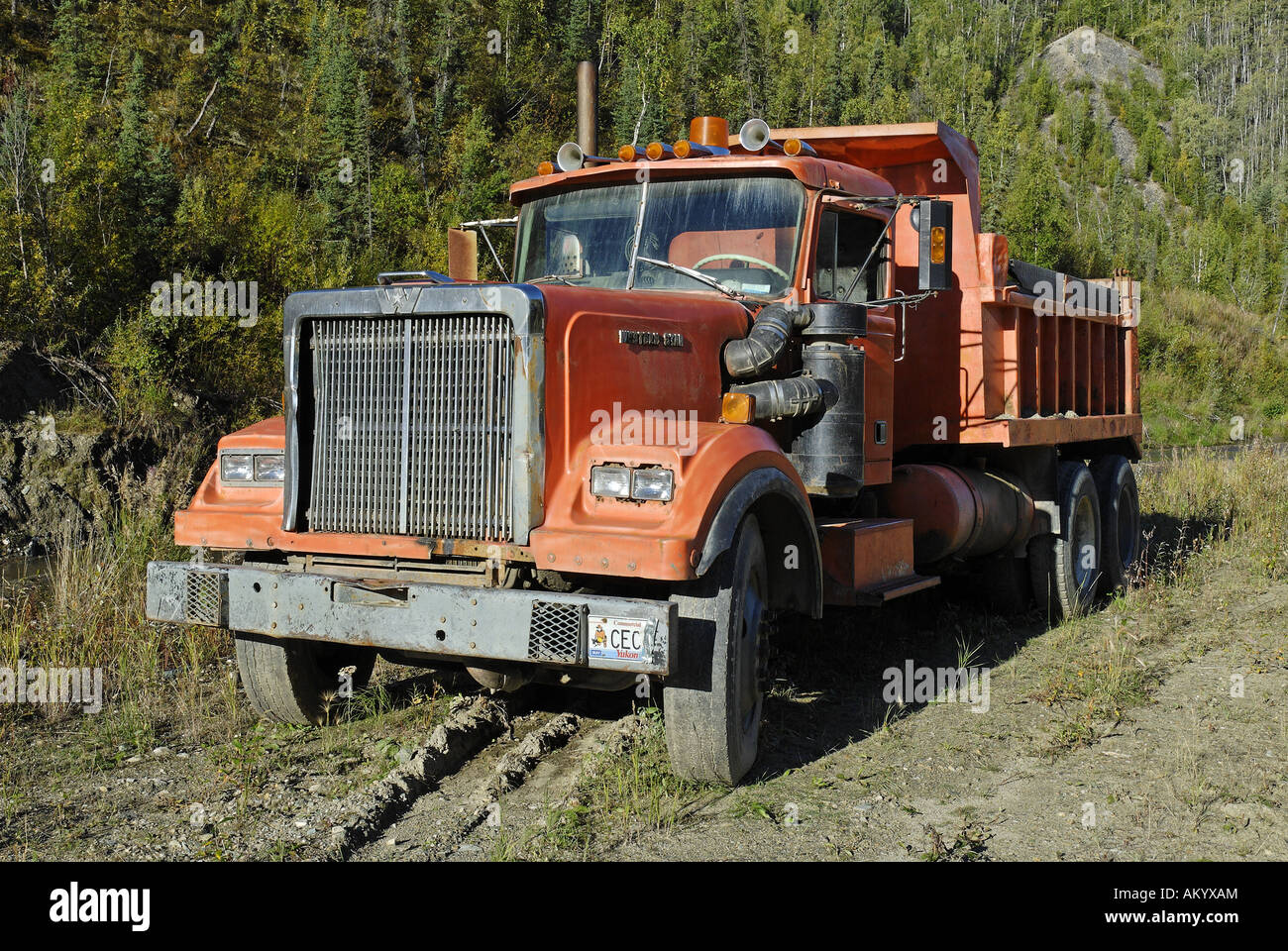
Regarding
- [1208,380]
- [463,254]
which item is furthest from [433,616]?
[1208,380]

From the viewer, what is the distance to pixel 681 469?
181 inches

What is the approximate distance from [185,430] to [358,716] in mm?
9094

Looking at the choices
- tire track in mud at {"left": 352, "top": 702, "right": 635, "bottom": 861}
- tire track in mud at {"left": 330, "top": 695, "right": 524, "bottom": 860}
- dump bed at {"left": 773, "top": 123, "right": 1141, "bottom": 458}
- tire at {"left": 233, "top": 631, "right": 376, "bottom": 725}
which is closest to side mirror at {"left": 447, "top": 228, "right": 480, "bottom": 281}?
dump bed at {"left": 773, "top": 123, "right": 1141, "bottom": 458}

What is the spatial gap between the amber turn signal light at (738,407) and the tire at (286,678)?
2.23 metres

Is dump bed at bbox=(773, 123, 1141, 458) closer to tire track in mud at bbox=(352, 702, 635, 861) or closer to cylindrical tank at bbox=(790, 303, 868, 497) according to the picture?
cylindrical tank at bbox=(790, 303, 868, 497)

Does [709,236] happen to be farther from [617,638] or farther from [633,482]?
[617,638]

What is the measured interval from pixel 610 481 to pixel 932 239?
2493mm

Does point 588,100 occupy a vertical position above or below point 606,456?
above

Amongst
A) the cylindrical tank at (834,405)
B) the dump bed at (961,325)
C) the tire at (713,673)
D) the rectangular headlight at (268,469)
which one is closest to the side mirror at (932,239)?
the cylindrical tank at (834,405)

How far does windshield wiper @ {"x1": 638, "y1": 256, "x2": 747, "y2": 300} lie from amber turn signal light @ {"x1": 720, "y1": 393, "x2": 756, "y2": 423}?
652mm

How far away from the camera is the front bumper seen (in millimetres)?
4340

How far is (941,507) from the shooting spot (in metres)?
7.50

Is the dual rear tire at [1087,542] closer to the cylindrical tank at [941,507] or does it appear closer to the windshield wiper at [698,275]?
the cylindrical tank at [941,507]

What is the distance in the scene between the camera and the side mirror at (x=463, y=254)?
700cm
